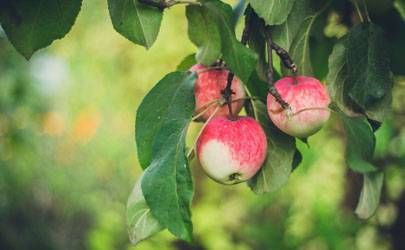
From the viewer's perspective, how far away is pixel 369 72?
0.69 metres

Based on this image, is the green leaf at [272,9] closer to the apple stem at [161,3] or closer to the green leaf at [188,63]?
the apple stem at [161,3]

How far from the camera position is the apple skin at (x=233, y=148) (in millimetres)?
696

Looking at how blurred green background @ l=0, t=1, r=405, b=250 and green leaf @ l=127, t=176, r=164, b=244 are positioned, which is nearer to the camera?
green leaf @ l=127, t=176, r=164, b=244

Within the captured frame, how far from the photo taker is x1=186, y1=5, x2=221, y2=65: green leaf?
2.30 ft

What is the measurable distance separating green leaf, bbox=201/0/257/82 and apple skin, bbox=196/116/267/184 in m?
0.07

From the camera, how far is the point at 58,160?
14.9ft

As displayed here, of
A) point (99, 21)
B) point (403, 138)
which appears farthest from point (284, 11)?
point (99, 21)

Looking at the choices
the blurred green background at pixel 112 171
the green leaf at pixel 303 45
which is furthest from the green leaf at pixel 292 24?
the blurred green background at pixel 112 171

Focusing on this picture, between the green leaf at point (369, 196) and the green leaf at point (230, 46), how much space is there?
0.24 metres

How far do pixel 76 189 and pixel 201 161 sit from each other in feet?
12.3

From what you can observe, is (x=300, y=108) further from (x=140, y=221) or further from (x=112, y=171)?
(x=112, y=171)

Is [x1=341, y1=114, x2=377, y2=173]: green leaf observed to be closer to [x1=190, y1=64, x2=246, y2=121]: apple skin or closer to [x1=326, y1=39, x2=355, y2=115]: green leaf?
[x1=326, y1=39, x2=355, y2=115]: green leaf

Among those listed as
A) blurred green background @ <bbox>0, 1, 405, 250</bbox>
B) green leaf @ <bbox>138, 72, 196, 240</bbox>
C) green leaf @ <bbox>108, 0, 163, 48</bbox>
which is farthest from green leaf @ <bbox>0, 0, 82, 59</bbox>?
blurred green background @ <bbox>0, 1, 405, 250</bbox>

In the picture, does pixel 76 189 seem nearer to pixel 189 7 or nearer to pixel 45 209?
pixel 45 209
